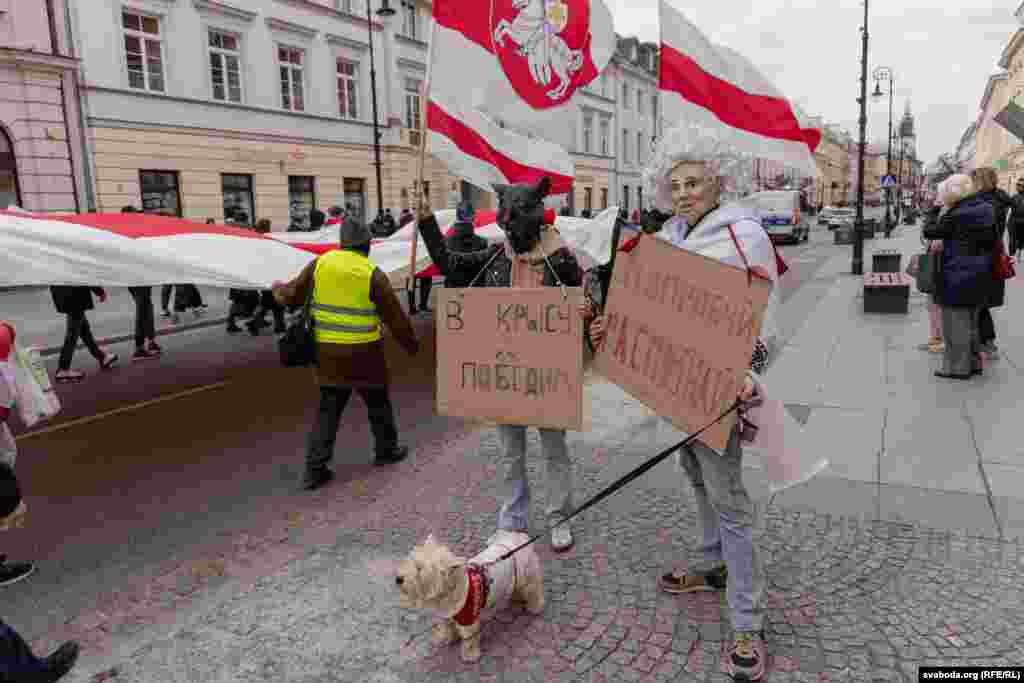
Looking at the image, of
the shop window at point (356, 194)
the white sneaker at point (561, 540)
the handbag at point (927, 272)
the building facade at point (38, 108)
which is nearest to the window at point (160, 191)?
the building facade at point (38, 108)

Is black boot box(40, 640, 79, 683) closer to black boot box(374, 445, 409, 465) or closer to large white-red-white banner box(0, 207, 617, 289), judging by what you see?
black boot box(374, 445, 409, 465)

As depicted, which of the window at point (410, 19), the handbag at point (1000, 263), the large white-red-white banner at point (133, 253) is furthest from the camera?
the window at point (410, 19)

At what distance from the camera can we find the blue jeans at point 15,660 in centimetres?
258

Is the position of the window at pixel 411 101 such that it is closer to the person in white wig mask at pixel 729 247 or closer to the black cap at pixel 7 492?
the black cap at pixel 7 492

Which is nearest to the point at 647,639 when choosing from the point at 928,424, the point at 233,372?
the point at 928,424

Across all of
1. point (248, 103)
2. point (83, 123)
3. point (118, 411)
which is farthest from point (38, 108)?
point (118, 411)

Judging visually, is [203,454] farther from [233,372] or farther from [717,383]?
[717,383]

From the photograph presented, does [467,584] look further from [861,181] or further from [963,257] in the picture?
[861,181]

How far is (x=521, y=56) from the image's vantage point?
13.4 feet

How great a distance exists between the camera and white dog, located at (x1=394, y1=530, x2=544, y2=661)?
106 inches

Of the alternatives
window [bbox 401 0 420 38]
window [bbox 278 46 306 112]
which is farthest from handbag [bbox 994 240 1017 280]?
window [bbox 401 0 420 38]

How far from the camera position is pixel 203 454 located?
5762mm

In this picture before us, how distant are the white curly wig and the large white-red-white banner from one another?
1.82 m

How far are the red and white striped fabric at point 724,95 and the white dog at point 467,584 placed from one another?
2.19 m
